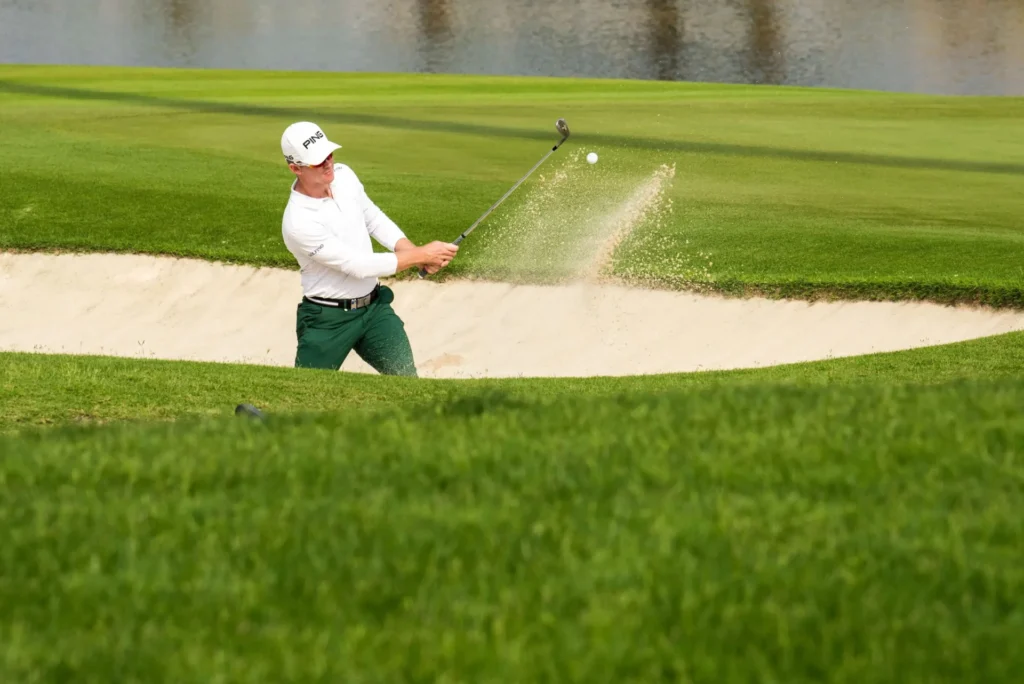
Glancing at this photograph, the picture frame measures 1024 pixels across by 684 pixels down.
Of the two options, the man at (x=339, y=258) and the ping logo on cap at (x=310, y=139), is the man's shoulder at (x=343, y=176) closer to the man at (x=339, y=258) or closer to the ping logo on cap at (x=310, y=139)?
the man at (x=339, y=258)

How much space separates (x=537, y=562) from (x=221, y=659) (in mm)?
862

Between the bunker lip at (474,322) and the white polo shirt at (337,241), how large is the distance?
2.79 metres

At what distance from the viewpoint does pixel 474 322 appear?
12.6 m

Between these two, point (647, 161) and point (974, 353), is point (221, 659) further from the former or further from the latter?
point (647, 161)

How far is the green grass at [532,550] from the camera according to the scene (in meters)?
2.96

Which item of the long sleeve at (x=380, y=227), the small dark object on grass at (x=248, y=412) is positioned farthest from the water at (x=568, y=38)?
the small dark object on grass at (x=248, y=412)

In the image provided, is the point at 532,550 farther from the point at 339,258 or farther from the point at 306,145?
the point at 339,258

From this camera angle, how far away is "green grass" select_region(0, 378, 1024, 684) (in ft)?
9.73

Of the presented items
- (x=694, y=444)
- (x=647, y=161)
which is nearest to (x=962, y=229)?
(x=647, y=161)

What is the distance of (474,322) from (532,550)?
915 cm

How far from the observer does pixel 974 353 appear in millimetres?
8977

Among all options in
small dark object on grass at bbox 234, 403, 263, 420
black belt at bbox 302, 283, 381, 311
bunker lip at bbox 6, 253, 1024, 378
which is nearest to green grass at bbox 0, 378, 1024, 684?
small dark object on grass at bbox 234, 403, 263, 420

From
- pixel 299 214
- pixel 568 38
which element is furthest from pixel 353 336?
pixel 568 38

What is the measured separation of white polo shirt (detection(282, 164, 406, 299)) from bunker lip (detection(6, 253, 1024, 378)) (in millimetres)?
2788
